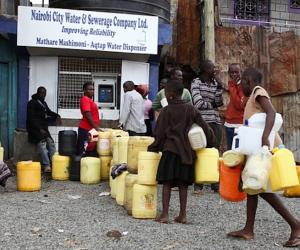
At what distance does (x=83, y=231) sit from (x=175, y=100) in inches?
71.6

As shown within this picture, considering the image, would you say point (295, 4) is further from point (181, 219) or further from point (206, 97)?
point (181, 219)

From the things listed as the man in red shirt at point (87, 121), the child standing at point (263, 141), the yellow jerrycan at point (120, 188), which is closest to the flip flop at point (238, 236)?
the child standing at point (263, 141)

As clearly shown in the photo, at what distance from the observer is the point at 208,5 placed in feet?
36.3

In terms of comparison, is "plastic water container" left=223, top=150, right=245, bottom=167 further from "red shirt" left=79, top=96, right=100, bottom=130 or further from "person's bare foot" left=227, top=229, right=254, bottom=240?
"red shirt" left=79, top=96, right=100, bottom=130

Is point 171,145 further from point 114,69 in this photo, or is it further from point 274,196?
point 114,69

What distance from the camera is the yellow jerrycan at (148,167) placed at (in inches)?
230

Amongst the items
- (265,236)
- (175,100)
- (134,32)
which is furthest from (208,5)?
(265,236)

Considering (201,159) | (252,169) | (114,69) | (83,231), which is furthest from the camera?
(114,69)

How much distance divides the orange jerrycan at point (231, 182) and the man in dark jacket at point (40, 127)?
5404 millimetres

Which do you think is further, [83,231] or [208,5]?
[208,5]

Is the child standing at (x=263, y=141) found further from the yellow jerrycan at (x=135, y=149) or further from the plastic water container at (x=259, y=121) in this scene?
the yellow jerrycan at (x=135, y=149)

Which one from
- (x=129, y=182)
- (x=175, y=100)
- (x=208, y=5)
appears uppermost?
(x=208, y=5)

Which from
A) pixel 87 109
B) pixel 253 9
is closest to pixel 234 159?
pixel 87 109

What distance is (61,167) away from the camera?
913 cm
